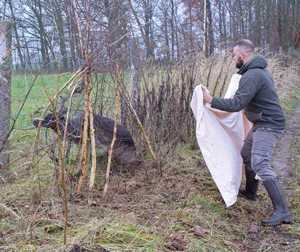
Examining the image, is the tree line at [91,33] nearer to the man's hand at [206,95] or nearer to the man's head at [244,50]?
the man's hand at [206,95]

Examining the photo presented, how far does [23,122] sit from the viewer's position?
9523 millimetres

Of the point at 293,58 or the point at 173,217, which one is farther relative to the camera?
the point at 293,58

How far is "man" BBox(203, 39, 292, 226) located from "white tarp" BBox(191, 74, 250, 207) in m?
0.24

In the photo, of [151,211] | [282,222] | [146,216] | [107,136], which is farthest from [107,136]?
[282,222]

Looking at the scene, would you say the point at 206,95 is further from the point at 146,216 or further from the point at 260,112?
the point at 146,216

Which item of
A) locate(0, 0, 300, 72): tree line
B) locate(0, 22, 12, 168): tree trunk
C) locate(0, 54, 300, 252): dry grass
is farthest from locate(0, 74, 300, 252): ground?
locate(0, 0, 300, 72): tree line

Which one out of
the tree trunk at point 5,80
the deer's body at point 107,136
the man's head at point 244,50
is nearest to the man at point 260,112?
the man's head at point 244,50

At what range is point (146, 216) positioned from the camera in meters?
4.86

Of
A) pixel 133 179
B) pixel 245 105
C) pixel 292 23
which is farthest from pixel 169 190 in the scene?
pixel 292 23

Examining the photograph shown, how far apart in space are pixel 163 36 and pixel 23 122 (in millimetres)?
3221

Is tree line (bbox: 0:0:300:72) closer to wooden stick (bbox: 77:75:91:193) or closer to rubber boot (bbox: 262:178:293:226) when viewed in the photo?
wooden stick (bbox: 77:75:91:193)

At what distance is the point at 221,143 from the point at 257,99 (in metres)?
0.71

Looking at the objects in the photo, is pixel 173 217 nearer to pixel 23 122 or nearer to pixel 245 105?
pixel 245 105

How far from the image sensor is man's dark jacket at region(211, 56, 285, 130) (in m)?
5.29
